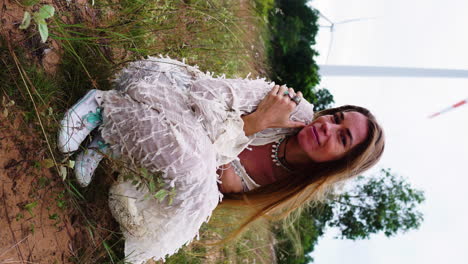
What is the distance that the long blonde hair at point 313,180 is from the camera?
2.44 m

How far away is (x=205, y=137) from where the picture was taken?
197 cm

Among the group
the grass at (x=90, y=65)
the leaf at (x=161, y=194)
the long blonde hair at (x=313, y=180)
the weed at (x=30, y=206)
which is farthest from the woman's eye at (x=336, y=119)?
the weed at (x=30, y=206)

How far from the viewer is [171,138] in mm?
1848

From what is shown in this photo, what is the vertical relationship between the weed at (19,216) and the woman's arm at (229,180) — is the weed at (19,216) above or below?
above

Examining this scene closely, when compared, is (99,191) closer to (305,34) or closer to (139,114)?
(139,114)

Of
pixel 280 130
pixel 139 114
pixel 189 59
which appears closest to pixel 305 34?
pixel 189 59

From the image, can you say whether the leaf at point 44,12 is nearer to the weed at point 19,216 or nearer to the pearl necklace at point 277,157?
the weed at point 19,216

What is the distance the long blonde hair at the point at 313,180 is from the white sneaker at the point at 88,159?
0.94 m

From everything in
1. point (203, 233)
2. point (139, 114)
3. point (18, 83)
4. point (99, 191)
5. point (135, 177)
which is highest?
point (18, 83)

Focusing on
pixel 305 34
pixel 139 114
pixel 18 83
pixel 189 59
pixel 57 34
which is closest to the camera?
pixel 18 83

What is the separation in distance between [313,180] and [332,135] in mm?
392

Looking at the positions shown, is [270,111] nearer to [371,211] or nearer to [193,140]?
[193,140]

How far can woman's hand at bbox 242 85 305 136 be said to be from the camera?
2129 millimetres

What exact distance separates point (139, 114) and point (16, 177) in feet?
1.94
